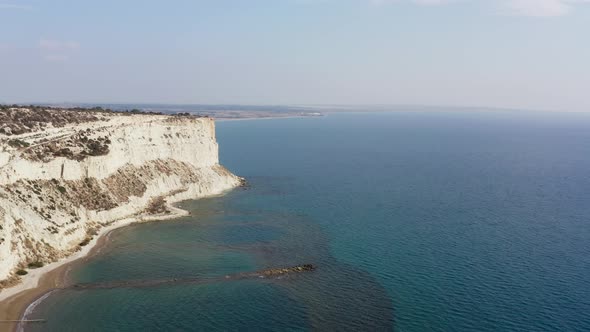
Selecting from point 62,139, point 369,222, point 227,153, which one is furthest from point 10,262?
point 227,153

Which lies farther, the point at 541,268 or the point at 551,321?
the point at 541,268

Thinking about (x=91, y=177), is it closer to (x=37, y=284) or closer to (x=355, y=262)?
(x=37, y=284)

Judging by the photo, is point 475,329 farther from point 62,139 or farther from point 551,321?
point 62,139

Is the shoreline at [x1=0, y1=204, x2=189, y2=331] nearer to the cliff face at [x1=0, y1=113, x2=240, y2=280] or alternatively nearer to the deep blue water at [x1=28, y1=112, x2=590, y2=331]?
the cliff face at [x1=0, y1=113, x2=240, y2=280]

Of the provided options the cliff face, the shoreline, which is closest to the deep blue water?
the shoreline

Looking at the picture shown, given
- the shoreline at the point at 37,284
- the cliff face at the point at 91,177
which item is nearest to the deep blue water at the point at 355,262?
the shoreline at the point at 37,284

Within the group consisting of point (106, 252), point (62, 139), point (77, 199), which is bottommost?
point (106, 252)

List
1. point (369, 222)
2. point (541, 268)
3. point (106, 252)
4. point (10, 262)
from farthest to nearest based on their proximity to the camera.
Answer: point (369, 222) < point (106, 252) < point (541, 268) < point (10, 262)

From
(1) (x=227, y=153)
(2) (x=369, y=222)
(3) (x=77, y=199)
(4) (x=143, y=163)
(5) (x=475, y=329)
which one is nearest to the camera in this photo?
(5) (x=475, y=329)
